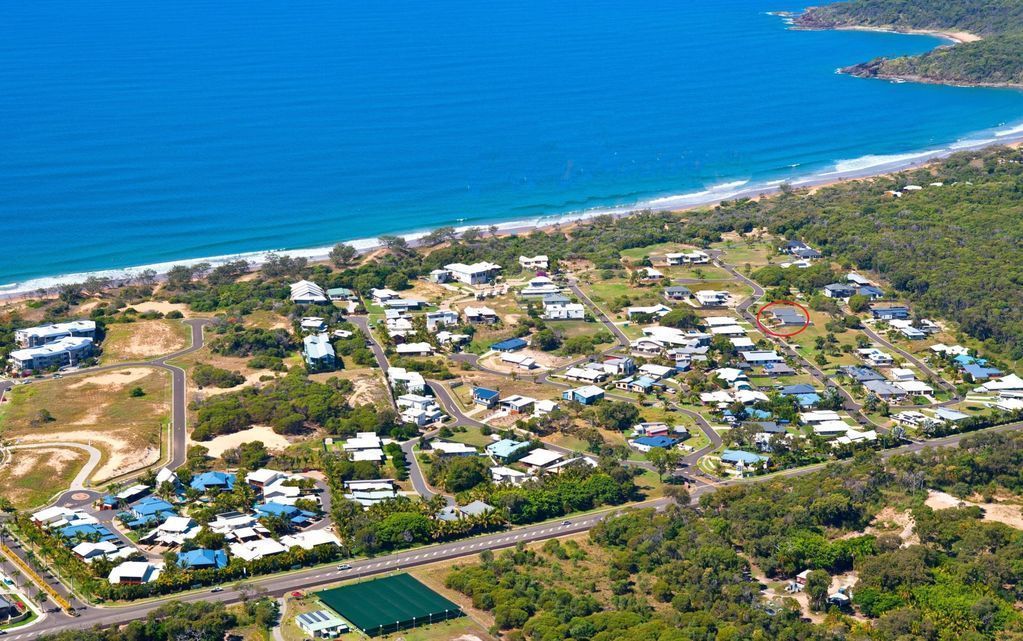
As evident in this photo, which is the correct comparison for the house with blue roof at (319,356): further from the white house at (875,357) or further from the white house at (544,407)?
the white house at (875,357)

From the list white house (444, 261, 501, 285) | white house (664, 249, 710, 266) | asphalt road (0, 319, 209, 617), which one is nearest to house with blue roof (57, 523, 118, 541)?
asphalt road (0, 319, 209, 617)

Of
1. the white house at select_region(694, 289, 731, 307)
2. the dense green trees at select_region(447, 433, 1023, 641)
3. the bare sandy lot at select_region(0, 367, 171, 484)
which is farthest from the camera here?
the white house at select_region(694, 289, 731, 307)

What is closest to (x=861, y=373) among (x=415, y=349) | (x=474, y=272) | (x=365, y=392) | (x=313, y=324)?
(x=415, y=349)

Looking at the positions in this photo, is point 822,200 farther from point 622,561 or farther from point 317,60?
point 317,60

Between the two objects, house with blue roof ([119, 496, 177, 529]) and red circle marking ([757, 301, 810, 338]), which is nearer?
house with blue roof ([119, 496, 177, 529])

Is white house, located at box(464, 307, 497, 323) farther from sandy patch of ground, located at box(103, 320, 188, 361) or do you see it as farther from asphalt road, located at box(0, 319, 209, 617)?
sandy patch of ground, located at box(103, 320, 188, 361)

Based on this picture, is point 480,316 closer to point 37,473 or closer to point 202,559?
point 37,473
